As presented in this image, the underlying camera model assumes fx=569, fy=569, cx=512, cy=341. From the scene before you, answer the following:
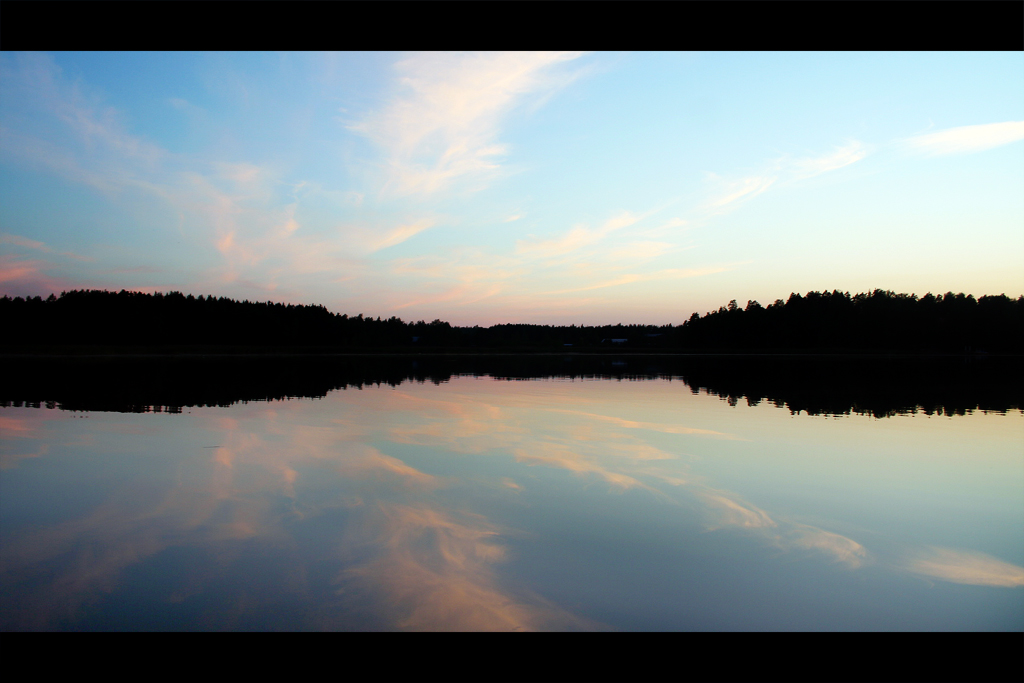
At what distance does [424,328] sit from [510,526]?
157 meters

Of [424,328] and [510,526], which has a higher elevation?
[424,328]

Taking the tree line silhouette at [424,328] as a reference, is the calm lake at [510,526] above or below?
below

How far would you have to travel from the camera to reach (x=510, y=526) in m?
7.62

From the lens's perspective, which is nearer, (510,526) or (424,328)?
(510,526)

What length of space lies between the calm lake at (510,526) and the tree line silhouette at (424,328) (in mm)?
88904

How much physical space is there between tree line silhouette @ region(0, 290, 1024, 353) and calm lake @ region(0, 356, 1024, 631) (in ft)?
292

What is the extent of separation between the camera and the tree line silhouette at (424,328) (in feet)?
314

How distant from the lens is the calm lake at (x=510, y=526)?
5289 millimetres

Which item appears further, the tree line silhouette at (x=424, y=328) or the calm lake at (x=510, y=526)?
the tree line silhouette at (x=424, y=328)
